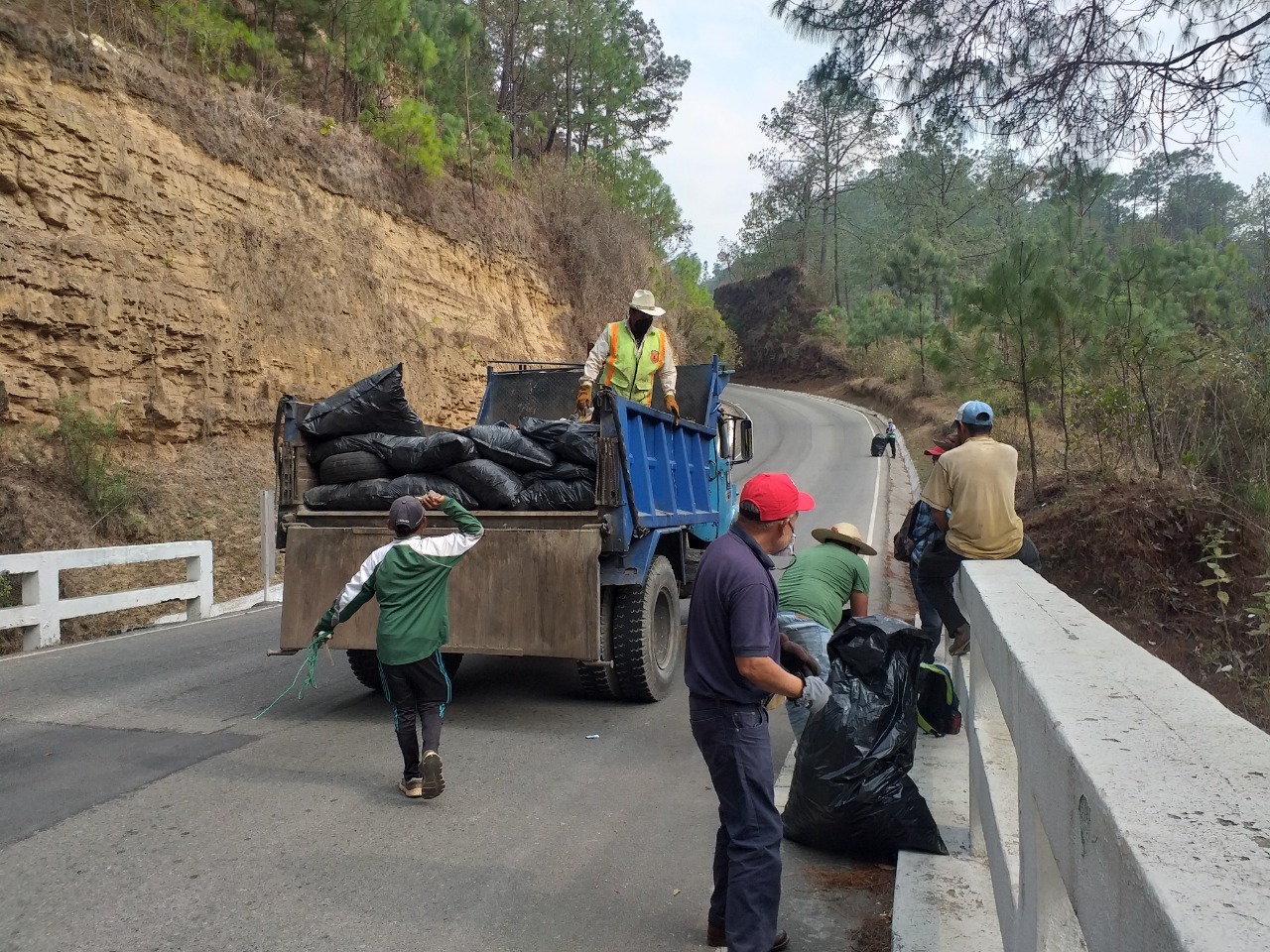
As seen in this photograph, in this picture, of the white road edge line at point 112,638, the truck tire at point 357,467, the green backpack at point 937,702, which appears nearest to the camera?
the green backpack at point 937,702

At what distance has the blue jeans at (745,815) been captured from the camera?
10.6 ft

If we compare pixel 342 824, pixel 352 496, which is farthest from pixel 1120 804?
pixel 352 496

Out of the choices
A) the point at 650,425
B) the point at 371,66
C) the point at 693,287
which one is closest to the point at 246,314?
the point at 371,66

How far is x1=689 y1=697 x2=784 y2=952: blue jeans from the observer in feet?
10.6

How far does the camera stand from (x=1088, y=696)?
191 centimetres

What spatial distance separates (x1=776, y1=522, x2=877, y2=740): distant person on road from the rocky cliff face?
38.7 feet

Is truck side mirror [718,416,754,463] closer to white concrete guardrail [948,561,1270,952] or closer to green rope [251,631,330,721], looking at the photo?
green rope [251,631,330,721]

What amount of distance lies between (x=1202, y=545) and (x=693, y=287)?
4155 centimetres

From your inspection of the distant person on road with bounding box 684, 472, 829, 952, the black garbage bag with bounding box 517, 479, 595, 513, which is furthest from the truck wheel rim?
the distant person on road with bounding box 684, 472, 829, 952

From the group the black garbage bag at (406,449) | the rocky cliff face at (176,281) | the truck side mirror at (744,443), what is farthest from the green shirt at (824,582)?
the rocky cliff face at (176,281)

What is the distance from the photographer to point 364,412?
660 cm

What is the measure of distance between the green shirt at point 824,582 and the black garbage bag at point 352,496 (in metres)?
2.83

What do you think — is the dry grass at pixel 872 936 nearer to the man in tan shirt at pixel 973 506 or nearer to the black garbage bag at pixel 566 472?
the man in tan shirt at pixel 973 506

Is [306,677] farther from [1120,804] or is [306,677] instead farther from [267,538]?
[1120,804]
